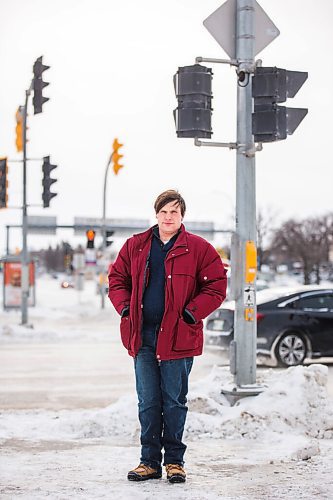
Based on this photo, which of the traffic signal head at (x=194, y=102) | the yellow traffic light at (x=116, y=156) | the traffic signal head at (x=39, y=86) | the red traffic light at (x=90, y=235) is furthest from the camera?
the red traffic light at (x=90, y=235)

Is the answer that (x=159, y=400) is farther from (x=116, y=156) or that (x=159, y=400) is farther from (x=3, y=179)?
(x=116, y=156)

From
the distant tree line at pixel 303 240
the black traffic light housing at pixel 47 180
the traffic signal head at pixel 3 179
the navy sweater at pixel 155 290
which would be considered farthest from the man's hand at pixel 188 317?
the distant tree line at pixel 303 240

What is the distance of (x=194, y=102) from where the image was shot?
8602 mm

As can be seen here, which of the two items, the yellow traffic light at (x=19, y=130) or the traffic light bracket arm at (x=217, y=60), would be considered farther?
the yellow traffic light at (x=19, y=130)

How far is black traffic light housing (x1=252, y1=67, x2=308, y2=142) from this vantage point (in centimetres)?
858

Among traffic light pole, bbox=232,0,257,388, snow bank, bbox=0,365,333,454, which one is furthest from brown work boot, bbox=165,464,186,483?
traffic light pole, bbox=232,0,257,388

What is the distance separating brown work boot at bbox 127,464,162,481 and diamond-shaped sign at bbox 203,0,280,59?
16.0ft

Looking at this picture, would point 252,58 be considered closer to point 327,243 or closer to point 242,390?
point 242,390

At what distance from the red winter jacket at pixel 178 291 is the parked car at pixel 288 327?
9187 millimetres

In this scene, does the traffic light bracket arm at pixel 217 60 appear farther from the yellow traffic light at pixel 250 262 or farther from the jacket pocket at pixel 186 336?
the jacket pocket at pixel 186 336

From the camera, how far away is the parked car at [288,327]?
1478cm

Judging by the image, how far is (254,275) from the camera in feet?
29.4

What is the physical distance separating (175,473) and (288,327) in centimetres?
949

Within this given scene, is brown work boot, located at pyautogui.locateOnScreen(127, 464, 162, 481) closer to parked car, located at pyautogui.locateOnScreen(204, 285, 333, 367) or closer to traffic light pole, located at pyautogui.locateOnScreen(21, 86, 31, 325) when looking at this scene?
parked car, located at pyautogui.locateOnScreen(204, 285, 333, 367)
